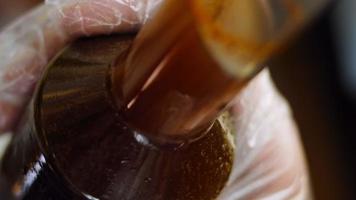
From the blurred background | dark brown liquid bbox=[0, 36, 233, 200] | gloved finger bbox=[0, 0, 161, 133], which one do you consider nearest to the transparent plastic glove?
gloved finger bbox=[0, 0, 161, 133]

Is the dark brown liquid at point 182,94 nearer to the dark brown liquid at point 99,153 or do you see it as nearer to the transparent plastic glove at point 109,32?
the dark brown liquid at point 99,153

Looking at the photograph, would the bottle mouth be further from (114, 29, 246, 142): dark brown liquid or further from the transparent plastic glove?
the transparent plastic glove

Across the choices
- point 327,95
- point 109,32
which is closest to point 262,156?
point 109,32

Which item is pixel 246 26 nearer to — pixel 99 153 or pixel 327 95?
pixel 99 153

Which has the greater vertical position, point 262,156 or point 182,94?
point 182,94

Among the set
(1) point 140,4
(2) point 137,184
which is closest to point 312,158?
(1) point 140,4
